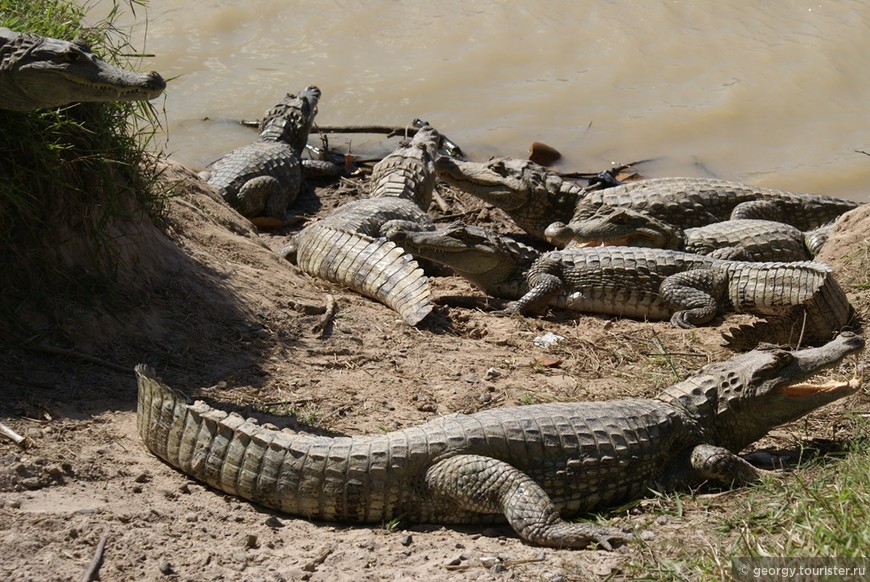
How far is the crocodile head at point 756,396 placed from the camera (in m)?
4.95

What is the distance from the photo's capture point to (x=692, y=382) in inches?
201

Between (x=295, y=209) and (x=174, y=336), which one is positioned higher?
(x=174, y=336)

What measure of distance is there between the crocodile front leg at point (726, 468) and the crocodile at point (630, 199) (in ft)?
14.6

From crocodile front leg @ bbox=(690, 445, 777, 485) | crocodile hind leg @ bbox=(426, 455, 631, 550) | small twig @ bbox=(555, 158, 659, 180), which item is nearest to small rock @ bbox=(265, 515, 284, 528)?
crocodile hind leg @ bbox=(426, 455, 631, 550)

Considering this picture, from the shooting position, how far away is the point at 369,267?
293 inches

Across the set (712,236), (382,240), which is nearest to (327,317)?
(382,240)

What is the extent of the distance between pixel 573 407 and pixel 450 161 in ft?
16.5

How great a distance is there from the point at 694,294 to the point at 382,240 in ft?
7.68

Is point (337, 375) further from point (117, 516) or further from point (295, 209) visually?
point (295, 209)

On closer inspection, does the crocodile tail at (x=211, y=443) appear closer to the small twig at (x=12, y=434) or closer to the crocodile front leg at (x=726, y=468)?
the small twig at (x=12, y=434)

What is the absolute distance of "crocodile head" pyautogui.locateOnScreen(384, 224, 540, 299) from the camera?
25.6 feet

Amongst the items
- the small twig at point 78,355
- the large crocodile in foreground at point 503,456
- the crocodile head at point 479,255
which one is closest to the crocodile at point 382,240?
the crocodile head at point 479,255

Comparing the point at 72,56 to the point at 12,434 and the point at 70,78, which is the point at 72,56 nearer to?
the point at 70,78

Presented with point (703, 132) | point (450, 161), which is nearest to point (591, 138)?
point (703, 132)
